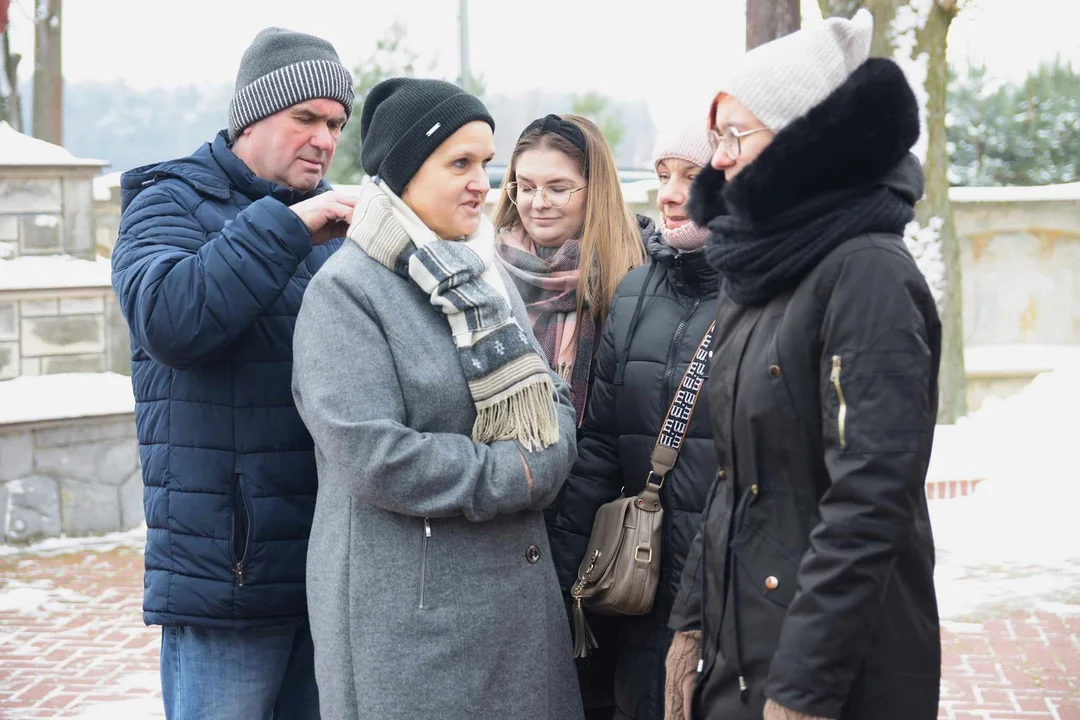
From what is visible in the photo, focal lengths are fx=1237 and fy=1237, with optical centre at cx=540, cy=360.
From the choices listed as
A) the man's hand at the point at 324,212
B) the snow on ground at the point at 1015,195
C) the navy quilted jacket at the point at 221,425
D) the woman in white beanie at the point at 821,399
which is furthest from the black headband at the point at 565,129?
the snow on ground at the point at 1015,195

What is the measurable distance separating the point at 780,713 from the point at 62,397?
6.86 m

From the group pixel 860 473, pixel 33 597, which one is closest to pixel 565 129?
pixel 860 473

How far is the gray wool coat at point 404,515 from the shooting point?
8.48 ft

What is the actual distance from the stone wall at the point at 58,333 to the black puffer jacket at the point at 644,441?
5893 millimetres

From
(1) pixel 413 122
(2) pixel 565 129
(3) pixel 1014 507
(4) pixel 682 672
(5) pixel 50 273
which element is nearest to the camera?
(4) pixel 682 672

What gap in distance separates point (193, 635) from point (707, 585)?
4.06 ft

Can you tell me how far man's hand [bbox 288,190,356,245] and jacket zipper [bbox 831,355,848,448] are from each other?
128cm

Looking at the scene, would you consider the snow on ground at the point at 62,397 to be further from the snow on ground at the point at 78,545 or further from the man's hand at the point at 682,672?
the man's hand at the point at 682,672

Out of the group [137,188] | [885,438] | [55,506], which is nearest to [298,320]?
[137,188]

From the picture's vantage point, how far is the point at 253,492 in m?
2.85

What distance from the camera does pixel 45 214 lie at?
8.23m

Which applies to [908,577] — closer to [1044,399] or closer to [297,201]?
[297,201]

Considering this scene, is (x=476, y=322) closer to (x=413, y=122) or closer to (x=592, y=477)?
(x=413, y=122)

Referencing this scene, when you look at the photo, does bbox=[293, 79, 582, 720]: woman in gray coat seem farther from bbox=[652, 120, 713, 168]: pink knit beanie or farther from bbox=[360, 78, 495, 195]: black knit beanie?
bbox=[652, 120, 713, 168]: pink knit beanie
